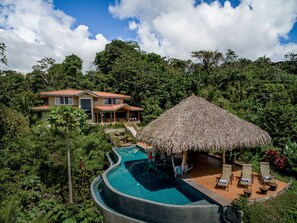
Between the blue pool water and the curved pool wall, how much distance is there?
0.63 m

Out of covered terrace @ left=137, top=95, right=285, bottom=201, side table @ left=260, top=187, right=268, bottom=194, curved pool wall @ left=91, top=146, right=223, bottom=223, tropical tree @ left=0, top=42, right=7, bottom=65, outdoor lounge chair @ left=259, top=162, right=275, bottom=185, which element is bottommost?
curved pool wall @ left=91, top=146, right=223, bottom=223

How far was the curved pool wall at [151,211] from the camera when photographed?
7.96 metres

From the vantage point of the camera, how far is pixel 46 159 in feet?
52.4

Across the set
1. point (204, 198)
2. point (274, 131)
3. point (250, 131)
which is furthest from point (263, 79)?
point (204, 198)

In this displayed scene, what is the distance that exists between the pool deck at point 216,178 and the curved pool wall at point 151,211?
1.46 meters

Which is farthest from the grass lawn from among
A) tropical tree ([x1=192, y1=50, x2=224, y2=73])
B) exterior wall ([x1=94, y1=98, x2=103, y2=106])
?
tropical tree ([x1=192, y1=50, x2=224, y2=73])

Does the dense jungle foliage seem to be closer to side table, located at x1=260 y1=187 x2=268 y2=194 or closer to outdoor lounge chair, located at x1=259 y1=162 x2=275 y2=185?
outdoor lounge chair, located at x1=259 y1=162 x2=275 y2=185

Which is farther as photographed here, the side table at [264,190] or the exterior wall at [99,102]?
the exterior wall at [99,102]

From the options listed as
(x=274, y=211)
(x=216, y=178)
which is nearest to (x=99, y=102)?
(x=216, y=178)

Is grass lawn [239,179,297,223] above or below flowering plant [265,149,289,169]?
Result: below

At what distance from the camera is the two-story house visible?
30188 millimetres

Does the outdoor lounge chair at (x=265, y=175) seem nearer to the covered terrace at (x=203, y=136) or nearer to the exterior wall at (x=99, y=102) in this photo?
the covered terrace at (x=203, y=136)

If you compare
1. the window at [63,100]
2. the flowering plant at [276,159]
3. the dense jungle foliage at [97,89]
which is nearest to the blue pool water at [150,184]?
the dense jungle foliage at [97,89]

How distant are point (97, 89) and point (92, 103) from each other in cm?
821
